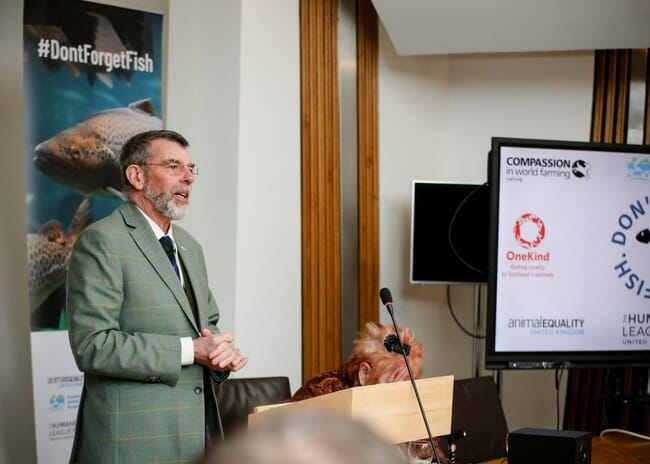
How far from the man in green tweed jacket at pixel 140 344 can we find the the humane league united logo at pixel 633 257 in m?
2.45

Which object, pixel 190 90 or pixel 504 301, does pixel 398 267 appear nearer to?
pixel 504 301

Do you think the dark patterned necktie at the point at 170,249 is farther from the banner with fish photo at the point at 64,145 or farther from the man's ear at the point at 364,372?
the banner with fish photo at the point at 64,145


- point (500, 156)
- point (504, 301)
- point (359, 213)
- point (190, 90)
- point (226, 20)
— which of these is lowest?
point (504, 301)

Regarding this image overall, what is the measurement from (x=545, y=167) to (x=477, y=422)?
4.41 feet

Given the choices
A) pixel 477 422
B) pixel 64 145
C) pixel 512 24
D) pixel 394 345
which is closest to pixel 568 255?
pixel 477 422

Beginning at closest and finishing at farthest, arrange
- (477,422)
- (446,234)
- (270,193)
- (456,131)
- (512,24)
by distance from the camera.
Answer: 1. (477,422)
2. (270,193)
3. (512,24)
4. (446,234)
5. (456,131)

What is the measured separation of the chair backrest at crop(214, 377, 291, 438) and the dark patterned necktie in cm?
69

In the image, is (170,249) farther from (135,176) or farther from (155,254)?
(135,176)

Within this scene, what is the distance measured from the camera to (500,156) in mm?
4270

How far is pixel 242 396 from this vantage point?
11.1 ft

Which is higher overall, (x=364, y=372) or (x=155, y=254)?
(x=155, y=254)

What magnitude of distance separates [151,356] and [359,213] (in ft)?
9.72

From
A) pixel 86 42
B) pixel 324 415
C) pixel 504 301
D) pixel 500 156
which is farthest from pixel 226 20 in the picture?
pixel 324 415

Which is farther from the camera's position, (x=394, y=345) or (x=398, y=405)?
(x=394, y=345)
